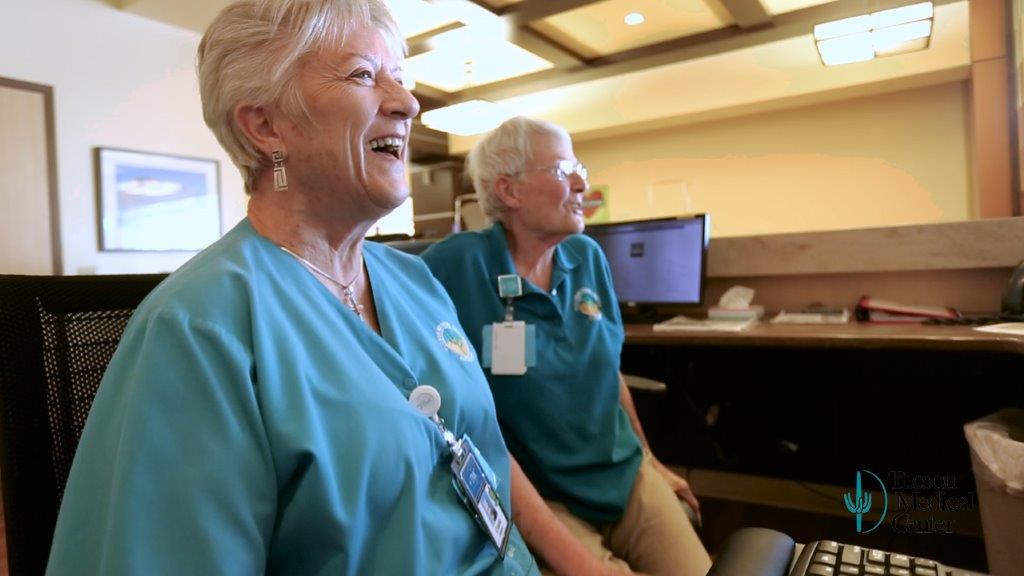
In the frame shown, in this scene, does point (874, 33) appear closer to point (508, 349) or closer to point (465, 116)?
point (465, 116)

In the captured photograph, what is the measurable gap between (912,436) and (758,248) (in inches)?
32.6

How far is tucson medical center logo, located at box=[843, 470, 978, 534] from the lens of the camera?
1.61 metres

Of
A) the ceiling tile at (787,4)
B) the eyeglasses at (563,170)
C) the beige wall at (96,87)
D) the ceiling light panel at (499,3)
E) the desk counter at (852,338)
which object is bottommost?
the desk counter at (852,338)

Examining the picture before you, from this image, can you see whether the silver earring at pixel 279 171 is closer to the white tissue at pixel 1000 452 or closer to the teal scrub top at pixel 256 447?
the teal scrub top at pixel 256 447

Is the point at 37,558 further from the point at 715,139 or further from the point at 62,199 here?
the point at 715,139

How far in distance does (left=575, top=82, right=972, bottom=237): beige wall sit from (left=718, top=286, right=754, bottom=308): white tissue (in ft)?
12.5

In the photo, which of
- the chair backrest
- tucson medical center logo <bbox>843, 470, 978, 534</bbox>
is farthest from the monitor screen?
the chair backrest

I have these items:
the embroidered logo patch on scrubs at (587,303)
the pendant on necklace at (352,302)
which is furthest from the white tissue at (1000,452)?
the pendant on necklace at (352,302)

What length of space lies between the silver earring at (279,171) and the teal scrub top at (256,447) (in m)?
0.08

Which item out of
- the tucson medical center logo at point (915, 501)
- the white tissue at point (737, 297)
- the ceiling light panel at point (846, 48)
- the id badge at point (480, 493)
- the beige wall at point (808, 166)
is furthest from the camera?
the beige wall at point (808, 166)

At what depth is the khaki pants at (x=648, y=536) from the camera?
4.07 feet

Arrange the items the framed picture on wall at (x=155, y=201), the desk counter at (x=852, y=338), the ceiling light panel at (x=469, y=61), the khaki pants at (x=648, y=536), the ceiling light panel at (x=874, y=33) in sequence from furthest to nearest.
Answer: the ceiling light panel at (x=469, y=61) → the ceiling light panel at (x=874, y=33) → the framed picture on wall at (x=155, y=201) → the desk counter at (x=852, y=338) → the khaki pants at (x=648, y=536)

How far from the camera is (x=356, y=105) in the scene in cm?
82

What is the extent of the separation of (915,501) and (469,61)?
5.13 m
